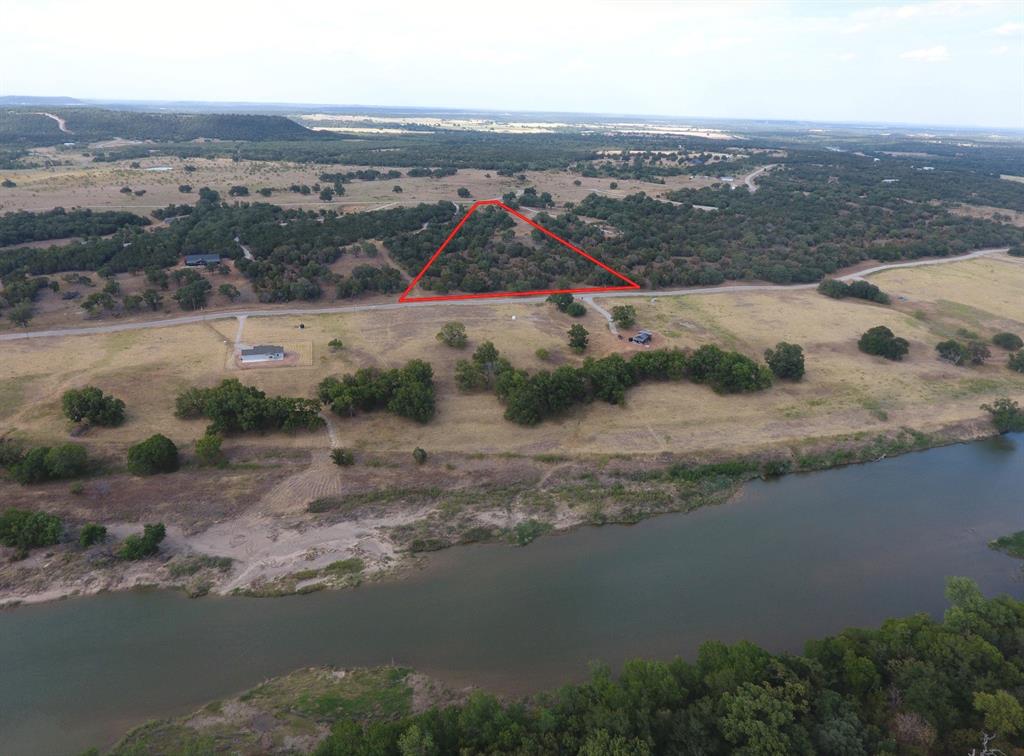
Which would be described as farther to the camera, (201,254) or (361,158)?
(361,158)

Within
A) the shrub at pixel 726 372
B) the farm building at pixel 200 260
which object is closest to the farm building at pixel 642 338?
the shrub at pixel 726 372

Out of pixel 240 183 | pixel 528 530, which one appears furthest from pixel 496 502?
pixel 240 183

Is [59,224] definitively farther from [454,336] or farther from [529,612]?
[529,612]

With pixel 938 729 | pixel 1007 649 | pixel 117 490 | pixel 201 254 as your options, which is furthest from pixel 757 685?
pixel 201 254

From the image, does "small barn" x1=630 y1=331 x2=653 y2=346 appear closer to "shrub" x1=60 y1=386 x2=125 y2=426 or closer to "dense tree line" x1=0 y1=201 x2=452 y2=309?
"dense tree line" x1=0 y1=201 x2=452 y2=309

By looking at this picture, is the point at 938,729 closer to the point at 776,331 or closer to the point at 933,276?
the point at 776,331

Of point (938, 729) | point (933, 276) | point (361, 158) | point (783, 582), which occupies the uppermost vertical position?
point (361, 158)
